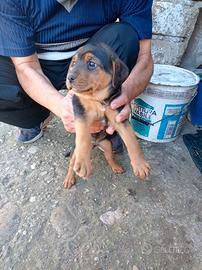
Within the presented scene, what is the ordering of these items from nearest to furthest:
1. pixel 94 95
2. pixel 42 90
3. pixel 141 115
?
1. pixel 94 95
2. pixel 42 90
3. pixel 141 115

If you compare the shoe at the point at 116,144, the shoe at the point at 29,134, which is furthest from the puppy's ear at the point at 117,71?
the shoe at the point at 29,134

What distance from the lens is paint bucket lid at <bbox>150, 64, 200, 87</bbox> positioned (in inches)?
80.3

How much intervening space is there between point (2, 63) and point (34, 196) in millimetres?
753

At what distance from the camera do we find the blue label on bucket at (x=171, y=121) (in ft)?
6.98

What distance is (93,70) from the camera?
4.17 ft

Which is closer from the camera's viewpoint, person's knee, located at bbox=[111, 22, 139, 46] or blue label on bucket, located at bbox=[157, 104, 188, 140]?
person's knee, located at bbox=[111, 22, 139, 46]

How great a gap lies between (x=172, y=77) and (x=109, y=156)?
67 centimetres

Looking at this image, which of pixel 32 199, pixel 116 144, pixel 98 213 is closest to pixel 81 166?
pixel 98 213

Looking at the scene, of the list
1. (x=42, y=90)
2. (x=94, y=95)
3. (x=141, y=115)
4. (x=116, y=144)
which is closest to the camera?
(x=94, y=95)

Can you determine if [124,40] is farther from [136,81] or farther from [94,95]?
[94,95]

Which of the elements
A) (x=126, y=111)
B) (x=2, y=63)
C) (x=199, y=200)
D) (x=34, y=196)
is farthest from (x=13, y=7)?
(x=199, y=200)

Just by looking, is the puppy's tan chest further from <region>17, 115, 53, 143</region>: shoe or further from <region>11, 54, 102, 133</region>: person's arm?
<region>17, 115, 53, 143</region>: shoe

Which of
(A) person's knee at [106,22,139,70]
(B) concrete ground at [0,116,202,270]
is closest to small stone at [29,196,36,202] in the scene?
(B) concrete ground at [0,116,202,270]

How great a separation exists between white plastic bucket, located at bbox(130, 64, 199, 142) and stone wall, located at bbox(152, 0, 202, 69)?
0.73 ft
